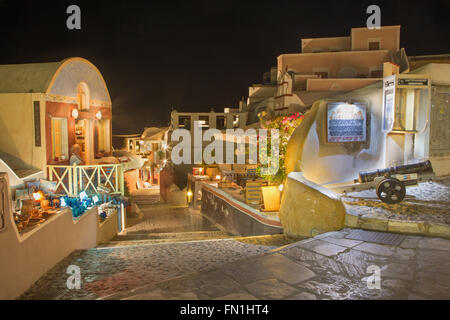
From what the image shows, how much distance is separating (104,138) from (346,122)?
1405 cm

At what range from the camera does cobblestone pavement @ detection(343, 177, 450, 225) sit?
6.66 metres

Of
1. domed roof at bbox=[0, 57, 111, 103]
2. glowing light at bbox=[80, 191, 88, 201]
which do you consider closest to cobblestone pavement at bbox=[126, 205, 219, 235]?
glowing light at bbox=[80, 191, 88, 201]

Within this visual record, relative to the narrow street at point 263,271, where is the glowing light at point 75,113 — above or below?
above

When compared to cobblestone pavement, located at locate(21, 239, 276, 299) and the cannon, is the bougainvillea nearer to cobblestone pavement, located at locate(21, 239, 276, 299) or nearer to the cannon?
the cannon

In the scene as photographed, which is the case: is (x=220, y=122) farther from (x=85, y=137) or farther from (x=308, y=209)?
(x=308, y=209)

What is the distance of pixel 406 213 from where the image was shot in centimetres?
695

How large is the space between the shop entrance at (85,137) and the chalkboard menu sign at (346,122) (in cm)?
1230

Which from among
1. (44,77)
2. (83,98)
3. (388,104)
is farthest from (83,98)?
(388,104)

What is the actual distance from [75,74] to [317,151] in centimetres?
1160

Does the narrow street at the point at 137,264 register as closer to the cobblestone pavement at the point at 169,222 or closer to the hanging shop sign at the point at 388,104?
the hanging shop sign at the point at 388,104

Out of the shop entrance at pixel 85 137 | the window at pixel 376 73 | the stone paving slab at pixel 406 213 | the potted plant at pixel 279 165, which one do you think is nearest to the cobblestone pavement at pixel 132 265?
the stone paving slab at pixel 406 213

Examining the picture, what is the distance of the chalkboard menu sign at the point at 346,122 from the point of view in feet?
30.9

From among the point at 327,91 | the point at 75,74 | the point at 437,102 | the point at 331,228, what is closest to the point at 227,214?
the point at 331,228

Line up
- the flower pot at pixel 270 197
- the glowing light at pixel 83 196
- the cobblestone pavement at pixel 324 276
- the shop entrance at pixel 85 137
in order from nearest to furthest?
the cobblestone pavement at pixel 324 276, the flower pot at pixel 270 197, the glowing light at pixel 83 196, the shop entrance at pixel 85 137
